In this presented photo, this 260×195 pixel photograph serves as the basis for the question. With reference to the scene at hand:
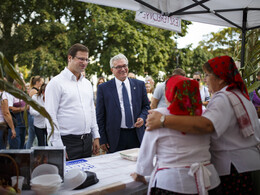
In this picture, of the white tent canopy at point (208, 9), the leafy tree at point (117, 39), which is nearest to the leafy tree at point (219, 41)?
the leafy tree at point (117, 39)

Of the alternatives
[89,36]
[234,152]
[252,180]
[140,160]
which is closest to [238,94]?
[234,152]

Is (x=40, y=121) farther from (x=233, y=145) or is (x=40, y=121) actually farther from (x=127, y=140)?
(x=233, y=145)

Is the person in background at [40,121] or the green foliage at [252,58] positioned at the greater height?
the green foliage at [252,58]

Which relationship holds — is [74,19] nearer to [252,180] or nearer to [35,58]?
[35,58]

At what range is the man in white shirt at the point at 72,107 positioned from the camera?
2.66 metres

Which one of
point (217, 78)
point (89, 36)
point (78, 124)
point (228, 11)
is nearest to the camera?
point (217, 78)

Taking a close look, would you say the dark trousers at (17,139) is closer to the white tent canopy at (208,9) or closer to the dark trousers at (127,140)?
the dark trousers at (127,140)

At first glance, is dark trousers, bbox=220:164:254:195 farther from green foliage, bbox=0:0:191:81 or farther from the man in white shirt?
green foliage, bbox=0:0:191:81

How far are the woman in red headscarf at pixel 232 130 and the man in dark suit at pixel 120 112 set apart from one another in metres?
1.44

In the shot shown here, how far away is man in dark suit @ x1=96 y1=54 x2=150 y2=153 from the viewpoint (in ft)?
10.3

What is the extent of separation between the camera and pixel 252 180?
1.90 metres

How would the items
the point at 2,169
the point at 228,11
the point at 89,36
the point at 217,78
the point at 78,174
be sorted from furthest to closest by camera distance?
the point at 89,36
the point at 228,11
the point at 217,78
the point at 78,174
the point at 2,169

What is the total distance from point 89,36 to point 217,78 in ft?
40.5

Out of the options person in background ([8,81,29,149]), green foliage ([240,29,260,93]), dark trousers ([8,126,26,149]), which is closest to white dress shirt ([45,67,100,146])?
green foliage ([240,29,260,93])
